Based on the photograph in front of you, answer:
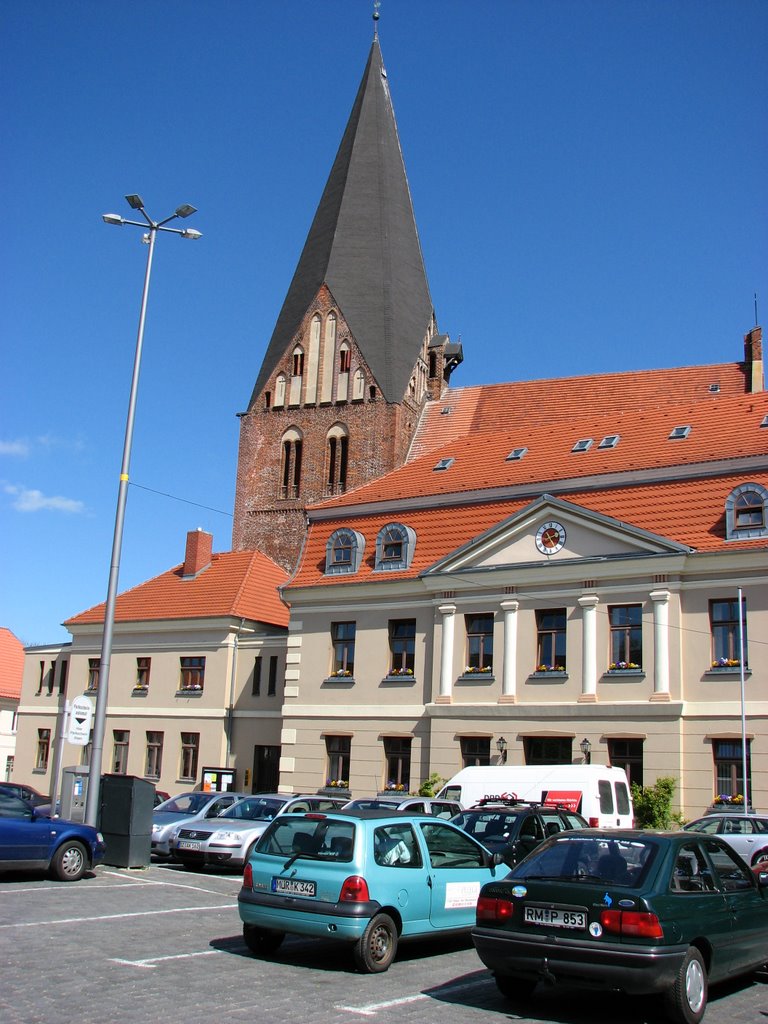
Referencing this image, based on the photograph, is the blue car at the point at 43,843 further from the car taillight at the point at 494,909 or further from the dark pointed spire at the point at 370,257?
the dark pointed spire at the point at 370,257

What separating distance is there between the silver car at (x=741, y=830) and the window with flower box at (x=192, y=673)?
20.3 metres

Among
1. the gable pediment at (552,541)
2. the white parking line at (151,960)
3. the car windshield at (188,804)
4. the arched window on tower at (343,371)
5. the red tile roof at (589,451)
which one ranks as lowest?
the white parking line at (151,960)

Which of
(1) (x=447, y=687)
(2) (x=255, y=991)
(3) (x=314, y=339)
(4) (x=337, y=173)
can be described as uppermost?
(4) (x=337, y=173)

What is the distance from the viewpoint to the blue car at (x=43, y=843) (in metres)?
15.6

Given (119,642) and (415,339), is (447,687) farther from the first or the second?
(415,339)

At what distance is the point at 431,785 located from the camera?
1115 inches

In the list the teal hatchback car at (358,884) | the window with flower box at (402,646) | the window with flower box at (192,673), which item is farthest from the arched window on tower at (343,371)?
the teal hatchback car at (358,884)

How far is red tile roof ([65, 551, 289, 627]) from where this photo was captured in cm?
3847

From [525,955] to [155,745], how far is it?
30764 millimetres

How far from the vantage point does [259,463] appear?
49.9 m

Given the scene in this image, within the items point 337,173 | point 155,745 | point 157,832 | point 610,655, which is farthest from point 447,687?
point 337,173

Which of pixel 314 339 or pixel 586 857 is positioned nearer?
pixel 586 857

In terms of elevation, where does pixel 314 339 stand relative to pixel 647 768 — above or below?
above

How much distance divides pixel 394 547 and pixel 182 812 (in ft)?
35.1
